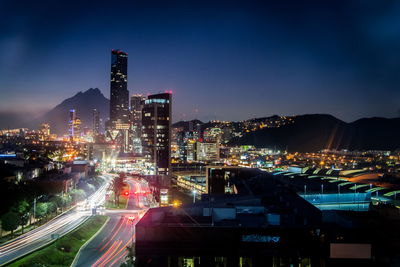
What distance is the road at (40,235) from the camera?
19250 mm

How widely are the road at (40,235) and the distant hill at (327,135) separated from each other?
436 feet

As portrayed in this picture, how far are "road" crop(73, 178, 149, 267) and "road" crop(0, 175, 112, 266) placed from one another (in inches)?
95.9

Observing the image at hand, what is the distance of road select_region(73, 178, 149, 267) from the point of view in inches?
782

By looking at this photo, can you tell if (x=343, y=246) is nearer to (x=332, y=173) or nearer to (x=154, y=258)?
(x=154, y=258)

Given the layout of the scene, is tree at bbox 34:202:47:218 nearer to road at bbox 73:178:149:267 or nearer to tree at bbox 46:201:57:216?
tree at bbox 46:201:57:216

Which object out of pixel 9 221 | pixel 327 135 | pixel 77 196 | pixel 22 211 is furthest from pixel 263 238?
pixel 327 135

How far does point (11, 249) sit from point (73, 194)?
58.0ft

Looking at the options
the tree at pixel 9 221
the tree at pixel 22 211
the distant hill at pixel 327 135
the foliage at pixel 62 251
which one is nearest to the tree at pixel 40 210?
the tree at pixel 22 211

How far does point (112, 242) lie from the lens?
23.3 m

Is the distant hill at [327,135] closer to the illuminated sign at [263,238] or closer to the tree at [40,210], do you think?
the tree at [40,210]

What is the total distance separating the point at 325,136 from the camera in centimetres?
17188

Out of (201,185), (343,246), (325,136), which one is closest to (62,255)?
(343,246)

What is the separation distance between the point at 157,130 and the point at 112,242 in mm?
74209

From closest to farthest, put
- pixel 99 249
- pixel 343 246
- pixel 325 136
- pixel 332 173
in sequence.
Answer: pixel 343 246
pixel 99 249
pixel 332 173
pixel 325 136
